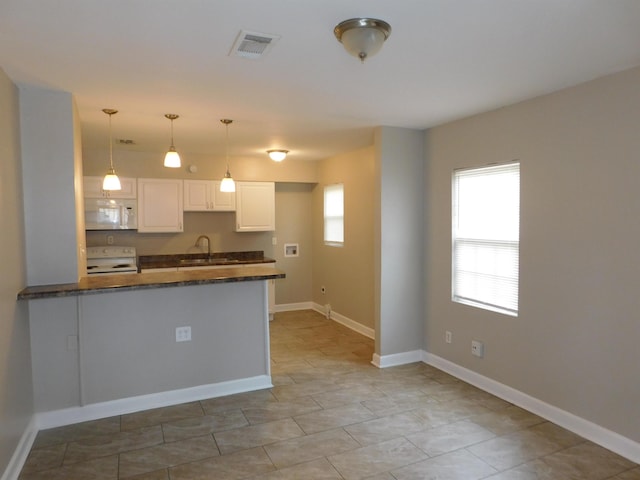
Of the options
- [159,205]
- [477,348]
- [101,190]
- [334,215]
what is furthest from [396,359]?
[101,190]

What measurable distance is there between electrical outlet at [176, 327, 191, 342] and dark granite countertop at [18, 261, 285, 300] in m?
0.44

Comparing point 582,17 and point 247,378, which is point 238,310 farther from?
point 582,17

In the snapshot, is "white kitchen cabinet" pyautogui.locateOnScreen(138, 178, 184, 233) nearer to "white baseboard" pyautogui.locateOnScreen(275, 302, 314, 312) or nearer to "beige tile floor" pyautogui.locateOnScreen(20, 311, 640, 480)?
"white baseboard" pyautogui.locateOnScreen(275, 302, 314, 312)

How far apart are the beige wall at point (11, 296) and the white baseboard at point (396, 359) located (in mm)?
2957

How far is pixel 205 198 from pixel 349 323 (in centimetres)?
267

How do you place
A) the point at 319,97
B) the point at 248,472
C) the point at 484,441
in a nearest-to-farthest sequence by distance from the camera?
1. the point at 248,472
2. the point at 484,441
3. the point at 319,97

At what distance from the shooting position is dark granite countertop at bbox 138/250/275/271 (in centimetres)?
552

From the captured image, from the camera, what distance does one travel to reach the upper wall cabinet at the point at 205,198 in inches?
222

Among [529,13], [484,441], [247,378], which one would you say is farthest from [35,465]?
[529,13]

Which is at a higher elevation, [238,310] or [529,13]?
[529,13]

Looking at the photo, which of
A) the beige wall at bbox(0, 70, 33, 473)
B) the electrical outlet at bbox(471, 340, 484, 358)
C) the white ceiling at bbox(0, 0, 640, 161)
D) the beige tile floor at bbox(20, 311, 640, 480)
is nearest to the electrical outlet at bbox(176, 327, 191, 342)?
the beige tile floor at bbox(20, 311, 640, 480)

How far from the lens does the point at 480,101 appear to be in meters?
3.26

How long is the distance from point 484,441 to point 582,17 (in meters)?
2.57

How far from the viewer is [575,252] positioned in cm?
289
